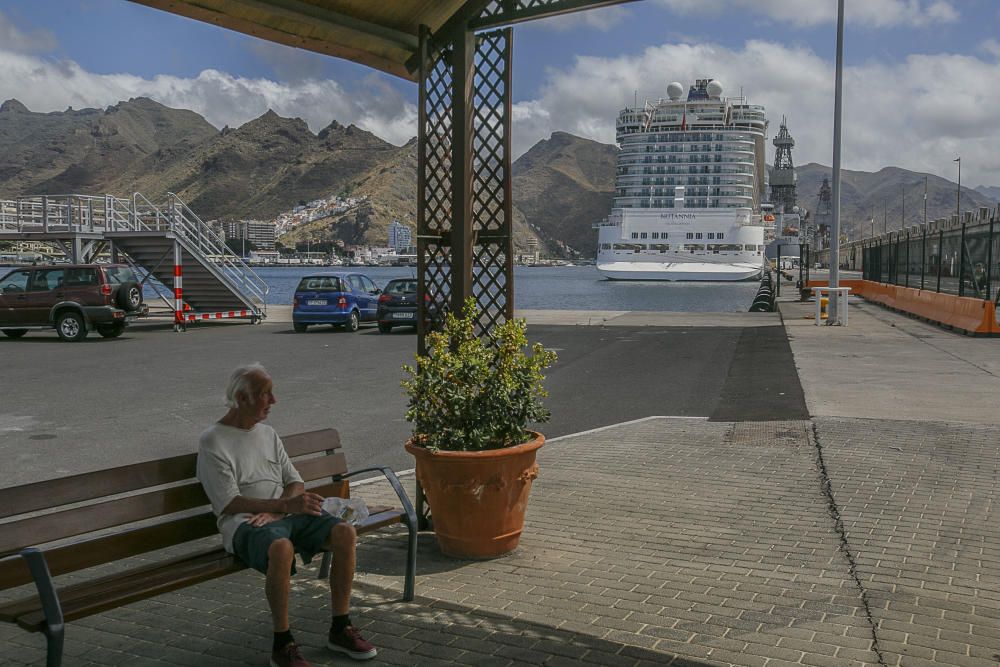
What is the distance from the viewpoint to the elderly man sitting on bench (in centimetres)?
363

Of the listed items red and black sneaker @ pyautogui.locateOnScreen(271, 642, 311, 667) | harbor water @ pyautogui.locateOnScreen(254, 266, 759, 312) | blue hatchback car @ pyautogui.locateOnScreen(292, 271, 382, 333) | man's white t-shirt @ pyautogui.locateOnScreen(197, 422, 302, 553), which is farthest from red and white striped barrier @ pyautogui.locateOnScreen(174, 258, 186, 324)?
harbor water @ pyautogui.locateOnScreen(254, 266, 759, 312)

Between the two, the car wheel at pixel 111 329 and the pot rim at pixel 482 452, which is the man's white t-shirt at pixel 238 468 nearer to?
the pot rim at pixel 482 452

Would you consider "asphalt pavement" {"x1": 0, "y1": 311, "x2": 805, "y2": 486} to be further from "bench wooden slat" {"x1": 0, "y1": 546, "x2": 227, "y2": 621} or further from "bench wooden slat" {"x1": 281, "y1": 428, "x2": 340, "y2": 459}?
"bench wooden slat" {"x1": 0, "y1": 546, "x2": 227, "y2": 621}

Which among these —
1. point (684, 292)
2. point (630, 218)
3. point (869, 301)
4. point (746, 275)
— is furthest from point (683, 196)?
point (869, 301)

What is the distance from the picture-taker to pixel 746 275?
3452 inches

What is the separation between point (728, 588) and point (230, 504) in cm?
243

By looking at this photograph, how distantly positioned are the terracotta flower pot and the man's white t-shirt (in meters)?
0.87

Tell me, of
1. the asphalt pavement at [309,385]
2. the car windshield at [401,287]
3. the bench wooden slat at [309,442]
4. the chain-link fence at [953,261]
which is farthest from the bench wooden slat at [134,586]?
the chain-link fence at [953,261]

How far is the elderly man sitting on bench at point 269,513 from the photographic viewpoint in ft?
11.9

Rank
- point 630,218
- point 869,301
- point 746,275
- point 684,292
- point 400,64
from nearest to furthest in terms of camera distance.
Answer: point 400,64, point 869,301, point 684,292, point 746,275, point 630,218

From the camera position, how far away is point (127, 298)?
836 inches

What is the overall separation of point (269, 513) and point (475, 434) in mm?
1236

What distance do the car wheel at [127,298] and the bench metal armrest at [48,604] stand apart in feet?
63.6

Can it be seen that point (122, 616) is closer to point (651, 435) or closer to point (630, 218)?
point (651, 435)
